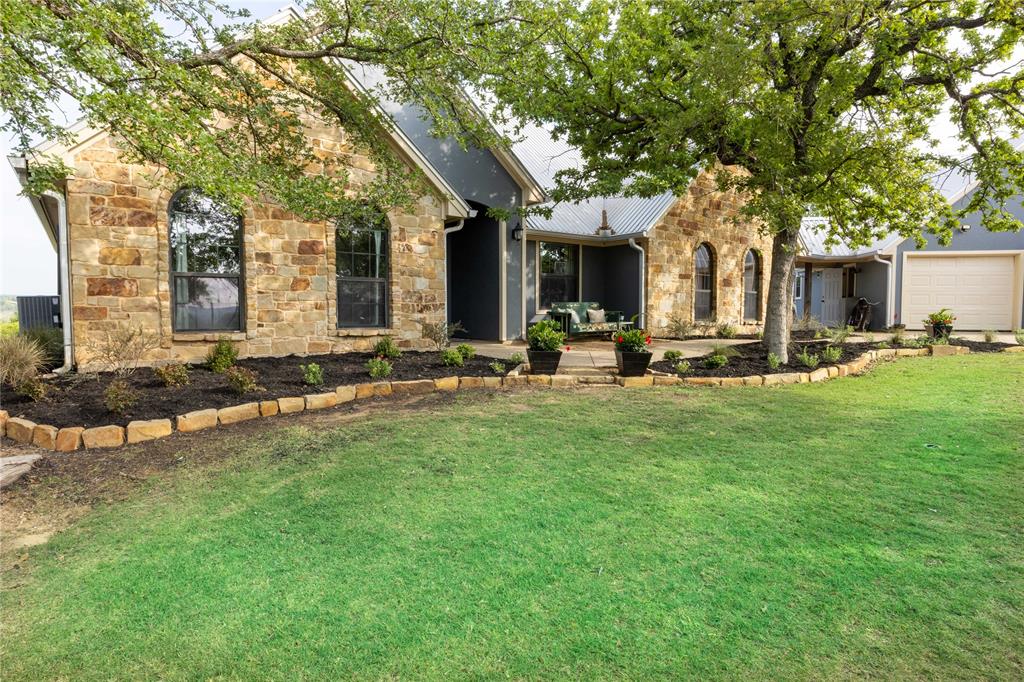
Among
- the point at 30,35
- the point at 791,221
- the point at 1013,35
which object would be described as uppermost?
the point at 1013,35

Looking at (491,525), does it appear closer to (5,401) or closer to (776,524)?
(776,524)

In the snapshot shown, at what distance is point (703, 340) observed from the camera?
1391 cm

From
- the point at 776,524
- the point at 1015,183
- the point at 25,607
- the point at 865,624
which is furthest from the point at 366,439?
the point at 1015,183

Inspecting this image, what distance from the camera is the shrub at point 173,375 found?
615cm

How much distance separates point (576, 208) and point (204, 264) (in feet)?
31.6

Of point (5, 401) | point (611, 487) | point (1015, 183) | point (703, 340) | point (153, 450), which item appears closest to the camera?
point (611, 487)

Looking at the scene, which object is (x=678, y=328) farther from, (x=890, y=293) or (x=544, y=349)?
(x=890, y=293)

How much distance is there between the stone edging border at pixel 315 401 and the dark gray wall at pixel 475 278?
4.36 m

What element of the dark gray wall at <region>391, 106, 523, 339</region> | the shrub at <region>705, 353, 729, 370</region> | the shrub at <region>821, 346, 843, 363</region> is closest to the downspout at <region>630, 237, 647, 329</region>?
the dark gray wall at <region>391, 106, 523, 339</region>

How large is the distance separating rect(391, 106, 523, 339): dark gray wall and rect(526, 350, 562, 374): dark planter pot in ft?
14.6

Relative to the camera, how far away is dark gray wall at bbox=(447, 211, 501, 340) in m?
12.3

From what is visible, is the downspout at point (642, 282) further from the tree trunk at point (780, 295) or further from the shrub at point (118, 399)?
the shrub at point (118, 399)

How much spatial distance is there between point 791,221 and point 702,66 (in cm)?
258

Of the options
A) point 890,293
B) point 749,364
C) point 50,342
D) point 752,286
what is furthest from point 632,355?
point 890,293
